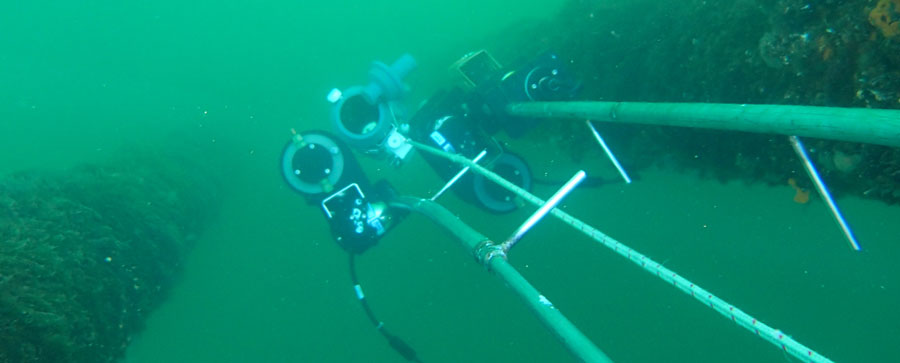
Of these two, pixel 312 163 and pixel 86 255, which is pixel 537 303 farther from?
pixel 86 255

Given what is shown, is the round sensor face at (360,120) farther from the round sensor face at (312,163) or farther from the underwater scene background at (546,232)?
Answer: the underwater scene background at (546,232)

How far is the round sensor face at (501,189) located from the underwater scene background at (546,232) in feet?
3.94

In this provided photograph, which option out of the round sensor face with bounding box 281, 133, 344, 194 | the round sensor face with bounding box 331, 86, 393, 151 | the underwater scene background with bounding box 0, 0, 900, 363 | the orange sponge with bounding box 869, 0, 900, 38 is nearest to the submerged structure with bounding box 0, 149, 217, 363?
the underwater scene background with bounding box 0, 0, 900, 363

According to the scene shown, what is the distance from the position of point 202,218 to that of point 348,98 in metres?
6.39

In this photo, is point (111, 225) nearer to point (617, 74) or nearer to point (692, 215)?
point (617, 74)

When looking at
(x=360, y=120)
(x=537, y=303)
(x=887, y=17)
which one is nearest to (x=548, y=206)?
(x=537, y=303)

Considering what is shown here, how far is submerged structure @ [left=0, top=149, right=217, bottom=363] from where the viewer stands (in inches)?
A: 174

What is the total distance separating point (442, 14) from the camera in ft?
56.2

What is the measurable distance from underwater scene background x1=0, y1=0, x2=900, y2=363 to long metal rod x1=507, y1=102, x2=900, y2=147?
928 mm

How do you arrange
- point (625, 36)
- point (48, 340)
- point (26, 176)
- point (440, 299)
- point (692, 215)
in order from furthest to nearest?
Answer: point (440, 299)
point (692, 215)
point (26, 176)
point (625, 36)
point (48, 340)

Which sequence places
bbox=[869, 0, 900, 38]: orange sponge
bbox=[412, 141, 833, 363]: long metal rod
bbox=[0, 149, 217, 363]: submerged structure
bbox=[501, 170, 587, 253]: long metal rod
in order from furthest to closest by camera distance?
1. bbox=[0, 149, 217, 363]: submerged structure
2. bbox=[869, 0, 900, 38]: orange sponge
3. bbox=[501, 170, 587, 253]: long metal rod
4. bbox=[412, 141, 833, 363]: long metal rod

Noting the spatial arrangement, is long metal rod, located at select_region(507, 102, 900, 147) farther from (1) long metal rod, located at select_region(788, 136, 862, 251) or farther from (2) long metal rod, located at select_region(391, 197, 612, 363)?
(2) long metal rod, located at select_region(391, 197, 612, 363)

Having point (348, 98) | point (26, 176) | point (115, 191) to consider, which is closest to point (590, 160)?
point (348, 98)

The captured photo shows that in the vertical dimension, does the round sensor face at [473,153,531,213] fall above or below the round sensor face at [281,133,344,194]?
below
